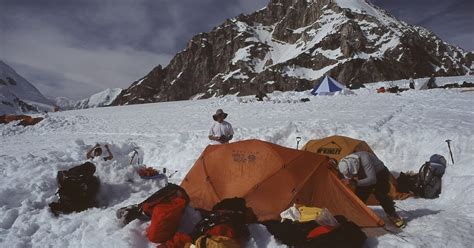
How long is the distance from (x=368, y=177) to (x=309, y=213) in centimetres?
116

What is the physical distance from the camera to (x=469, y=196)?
23.0 feet

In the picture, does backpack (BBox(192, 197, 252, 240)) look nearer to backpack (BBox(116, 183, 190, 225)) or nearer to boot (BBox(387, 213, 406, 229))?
backpack (BBox(116, 183, 190, 225))

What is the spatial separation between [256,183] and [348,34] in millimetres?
160529

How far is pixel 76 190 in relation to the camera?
8047 millimetres

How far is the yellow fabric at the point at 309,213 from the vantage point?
19.1 ft

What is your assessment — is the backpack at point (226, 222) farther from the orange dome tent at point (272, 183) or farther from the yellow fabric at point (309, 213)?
the yellow fabric at point (309, 213)

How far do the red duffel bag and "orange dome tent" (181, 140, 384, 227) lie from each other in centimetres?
140

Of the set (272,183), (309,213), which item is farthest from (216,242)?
(272,183)

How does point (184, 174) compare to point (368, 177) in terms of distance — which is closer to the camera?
point (368, 177)

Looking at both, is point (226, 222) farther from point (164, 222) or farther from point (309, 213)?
point (309, 213)

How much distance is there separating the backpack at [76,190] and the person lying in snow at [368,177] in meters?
5.29

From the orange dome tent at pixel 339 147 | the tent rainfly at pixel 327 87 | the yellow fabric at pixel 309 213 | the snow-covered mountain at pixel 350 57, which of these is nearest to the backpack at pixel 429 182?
the orange dome tent at pixel 339 147

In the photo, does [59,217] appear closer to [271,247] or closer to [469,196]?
[271,247]

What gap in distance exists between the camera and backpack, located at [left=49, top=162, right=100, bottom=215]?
307 inches
